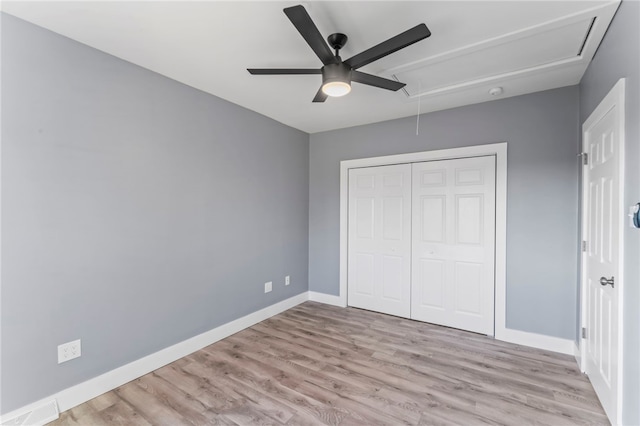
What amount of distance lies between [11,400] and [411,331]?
3275 mm

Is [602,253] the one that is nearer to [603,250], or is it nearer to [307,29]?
[603,250]

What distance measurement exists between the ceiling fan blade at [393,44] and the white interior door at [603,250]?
1.26m

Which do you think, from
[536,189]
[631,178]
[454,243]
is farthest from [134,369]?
[536,189]

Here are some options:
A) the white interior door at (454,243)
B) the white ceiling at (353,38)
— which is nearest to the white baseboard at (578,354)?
the white interior door at (454,243)

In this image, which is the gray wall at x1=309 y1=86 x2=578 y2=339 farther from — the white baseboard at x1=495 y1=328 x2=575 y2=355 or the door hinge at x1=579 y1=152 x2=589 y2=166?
the door hinge at x1=579 y1=152 x2=589 y2=166

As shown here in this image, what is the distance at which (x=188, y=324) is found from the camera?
9.09 ft

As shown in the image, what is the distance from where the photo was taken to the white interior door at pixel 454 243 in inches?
124

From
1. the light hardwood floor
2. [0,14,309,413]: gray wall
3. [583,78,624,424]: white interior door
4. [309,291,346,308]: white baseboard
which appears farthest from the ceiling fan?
[309,291,346,308]: white baseboard

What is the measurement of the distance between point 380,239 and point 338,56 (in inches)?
98.2

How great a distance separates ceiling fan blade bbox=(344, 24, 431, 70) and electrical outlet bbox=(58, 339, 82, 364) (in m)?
2.68

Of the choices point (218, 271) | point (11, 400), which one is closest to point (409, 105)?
point (218, 271)

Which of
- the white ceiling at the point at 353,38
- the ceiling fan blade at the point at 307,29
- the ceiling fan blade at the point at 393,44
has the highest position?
the white ceiling at the point at 353,38

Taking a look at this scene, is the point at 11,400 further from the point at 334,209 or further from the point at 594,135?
the point at 594,135

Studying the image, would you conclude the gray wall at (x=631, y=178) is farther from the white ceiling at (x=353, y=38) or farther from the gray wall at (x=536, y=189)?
the gray wall at (x=536, y=189)
